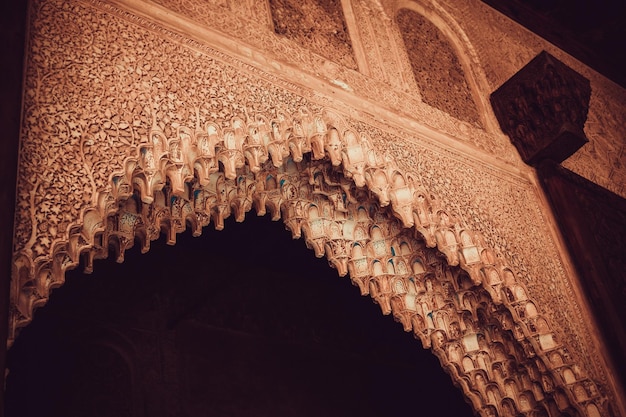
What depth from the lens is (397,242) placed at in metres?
3.63

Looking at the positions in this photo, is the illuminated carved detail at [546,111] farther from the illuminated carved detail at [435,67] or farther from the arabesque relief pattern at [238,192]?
the arabesque relief pattern at [238,192]

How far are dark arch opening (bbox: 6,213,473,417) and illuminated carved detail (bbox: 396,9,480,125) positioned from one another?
1.35m

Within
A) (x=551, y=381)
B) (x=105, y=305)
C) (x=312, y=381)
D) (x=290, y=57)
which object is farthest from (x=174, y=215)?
(x=312, y=381)

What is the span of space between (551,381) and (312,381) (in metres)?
1.99

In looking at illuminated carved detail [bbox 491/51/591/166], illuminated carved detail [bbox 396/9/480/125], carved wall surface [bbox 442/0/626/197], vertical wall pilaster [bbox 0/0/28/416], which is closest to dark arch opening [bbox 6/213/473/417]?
illuminated carved detail [bbox 396/9/480/125]

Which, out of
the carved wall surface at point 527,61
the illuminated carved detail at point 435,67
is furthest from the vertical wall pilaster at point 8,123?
the carved wall surface at point 527,61

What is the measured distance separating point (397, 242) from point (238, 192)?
0.94 meters

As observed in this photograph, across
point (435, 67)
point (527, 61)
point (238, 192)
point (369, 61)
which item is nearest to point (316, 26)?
point (369, 61)

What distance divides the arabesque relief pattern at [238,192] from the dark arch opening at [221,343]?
121 cm

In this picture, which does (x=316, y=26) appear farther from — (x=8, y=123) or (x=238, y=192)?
(x=8, y=123)

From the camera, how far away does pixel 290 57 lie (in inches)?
137

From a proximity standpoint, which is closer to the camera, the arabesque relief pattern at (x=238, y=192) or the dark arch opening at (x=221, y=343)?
the arabesque relief pattern at (x=238, y=192)

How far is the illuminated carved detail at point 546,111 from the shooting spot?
14.6ft

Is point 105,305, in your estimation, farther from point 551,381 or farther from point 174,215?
point 551,381
